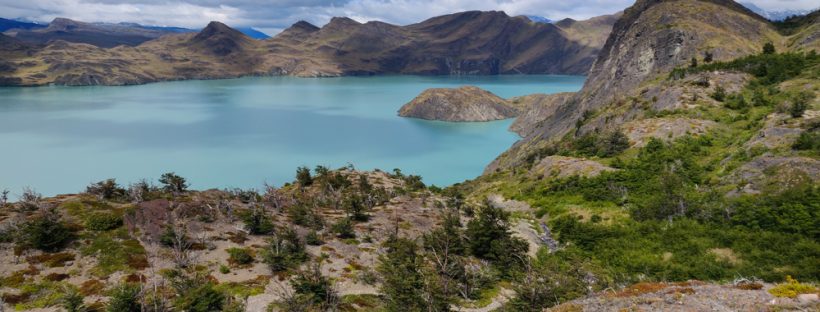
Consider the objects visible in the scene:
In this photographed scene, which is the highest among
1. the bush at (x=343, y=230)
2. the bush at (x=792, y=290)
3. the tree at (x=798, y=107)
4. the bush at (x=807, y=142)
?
the tree at (x=798, y=107)

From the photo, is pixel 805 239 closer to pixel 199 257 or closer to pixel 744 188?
pixel 744 188

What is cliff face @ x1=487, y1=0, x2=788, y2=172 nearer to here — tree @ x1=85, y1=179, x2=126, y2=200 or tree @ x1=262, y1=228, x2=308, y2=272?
tree @ x1=262, y1=228, x2=308, y2=272

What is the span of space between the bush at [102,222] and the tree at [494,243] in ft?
108

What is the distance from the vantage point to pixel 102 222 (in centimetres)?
3822

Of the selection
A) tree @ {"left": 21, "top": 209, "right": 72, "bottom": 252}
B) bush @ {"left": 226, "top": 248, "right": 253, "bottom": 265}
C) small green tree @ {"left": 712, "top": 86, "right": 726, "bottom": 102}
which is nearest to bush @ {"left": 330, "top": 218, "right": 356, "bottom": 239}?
bush @ {"left": 226, "top": 248, "right": 253, "bottom": 265}

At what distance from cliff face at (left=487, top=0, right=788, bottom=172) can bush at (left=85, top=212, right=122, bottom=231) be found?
75.6 metres

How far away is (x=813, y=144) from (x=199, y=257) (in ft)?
192

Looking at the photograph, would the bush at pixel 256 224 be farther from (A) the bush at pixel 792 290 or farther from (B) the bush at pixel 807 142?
(B) the bush at pixel 807 142

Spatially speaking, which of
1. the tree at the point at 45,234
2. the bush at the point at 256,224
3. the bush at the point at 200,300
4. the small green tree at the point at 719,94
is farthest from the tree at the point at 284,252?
the small green tree at the point at 719,94

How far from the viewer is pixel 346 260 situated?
130 ft

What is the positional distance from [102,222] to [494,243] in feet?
118

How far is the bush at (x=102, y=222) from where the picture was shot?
124 feet

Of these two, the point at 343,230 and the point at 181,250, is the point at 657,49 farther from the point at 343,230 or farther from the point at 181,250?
the point at 181,250

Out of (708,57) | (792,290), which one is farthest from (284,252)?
(708,57)
